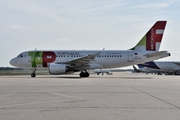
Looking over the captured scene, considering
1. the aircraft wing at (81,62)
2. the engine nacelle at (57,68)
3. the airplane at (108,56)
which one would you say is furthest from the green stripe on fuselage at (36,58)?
the aircraft wing at (81,62)

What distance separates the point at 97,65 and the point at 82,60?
111 inches

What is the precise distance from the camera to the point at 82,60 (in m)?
27.4

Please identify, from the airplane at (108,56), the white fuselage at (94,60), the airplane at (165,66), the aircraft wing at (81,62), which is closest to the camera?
the aircraft wing at (81,62)

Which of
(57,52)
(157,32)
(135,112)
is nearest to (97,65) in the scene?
(57,52)

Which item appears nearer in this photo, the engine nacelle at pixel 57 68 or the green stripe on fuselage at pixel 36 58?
the engine nacelle at pixel 57 68

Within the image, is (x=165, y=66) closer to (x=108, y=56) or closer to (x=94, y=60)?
(x=108, y=56)

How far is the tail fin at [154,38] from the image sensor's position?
29.3 m

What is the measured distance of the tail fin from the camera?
96.3ft

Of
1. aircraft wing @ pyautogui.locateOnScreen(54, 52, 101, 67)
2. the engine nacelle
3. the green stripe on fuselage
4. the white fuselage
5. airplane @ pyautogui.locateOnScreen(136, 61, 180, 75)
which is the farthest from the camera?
airplane @ pyautogui.locateOnScreen(136, 61, 180, 75)

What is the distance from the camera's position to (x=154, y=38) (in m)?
29.4

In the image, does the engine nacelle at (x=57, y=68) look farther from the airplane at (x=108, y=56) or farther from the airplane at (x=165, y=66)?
the airplane at (x=165, y=66)

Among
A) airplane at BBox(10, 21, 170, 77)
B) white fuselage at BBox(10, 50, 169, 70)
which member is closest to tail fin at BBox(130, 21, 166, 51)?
airplane at BBox(10, 21, 170, 77)

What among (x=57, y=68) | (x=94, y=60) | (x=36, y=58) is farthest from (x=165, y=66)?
(x=57, y=68)

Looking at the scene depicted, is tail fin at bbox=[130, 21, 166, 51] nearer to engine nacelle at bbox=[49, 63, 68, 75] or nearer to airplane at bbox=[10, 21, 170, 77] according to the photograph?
airplane at bbox=[10, 21, 170, 77]
